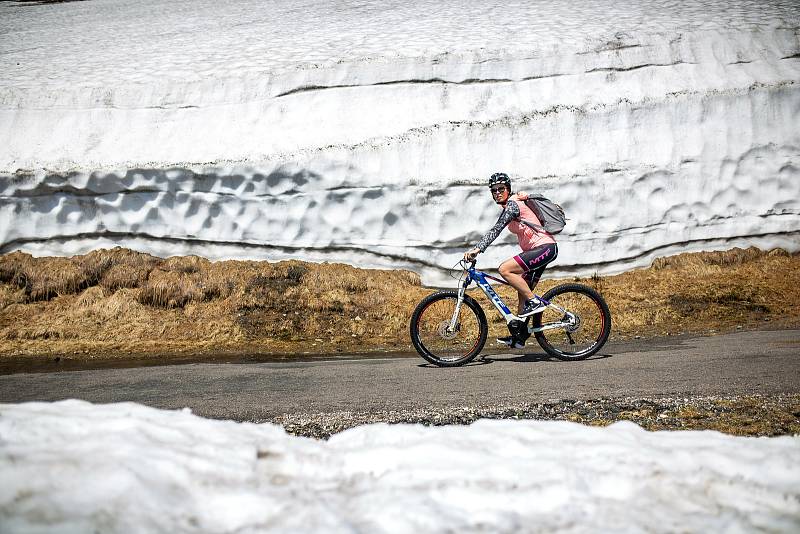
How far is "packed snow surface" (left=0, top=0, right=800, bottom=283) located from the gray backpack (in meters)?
4.85

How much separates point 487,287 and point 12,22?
19605mm

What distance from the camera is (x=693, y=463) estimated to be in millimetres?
2443

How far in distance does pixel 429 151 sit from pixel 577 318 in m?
6.16

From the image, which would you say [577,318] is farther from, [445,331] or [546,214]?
[445,331]

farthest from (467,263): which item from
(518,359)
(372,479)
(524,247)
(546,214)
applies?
(372,479)

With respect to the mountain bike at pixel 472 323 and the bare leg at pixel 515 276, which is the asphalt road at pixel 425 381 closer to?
the mountain bike at pixel 472 323

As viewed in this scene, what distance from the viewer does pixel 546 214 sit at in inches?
295

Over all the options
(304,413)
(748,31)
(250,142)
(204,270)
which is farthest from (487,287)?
(748,31)

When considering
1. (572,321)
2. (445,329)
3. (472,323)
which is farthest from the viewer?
(472,323)

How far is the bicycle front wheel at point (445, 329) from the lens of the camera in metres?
7.46

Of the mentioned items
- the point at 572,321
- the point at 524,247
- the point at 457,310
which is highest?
the point at 524,247

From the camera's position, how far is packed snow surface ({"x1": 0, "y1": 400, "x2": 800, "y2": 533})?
2.00m

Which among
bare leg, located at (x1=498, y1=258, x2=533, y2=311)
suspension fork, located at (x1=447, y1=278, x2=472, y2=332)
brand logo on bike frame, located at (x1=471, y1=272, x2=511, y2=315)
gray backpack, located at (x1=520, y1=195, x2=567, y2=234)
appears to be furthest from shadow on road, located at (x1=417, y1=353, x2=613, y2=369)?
gray backpack, located at (x1=520, y1=195, x2=567, y2=234)

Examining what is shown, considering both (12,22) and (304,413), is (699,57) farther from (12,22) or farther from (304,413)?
(12,22)
